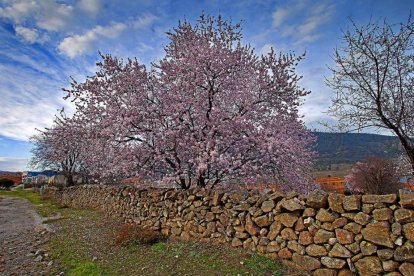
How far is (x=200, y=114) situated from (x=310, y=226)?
17.7 ft

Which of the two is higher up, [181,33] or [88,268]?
[181,33]

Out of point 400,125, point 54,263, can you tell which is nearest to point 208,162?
point 54,263

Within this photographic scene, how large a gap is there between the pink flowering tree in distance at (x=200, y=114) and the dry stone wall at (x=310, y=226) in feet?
4.50

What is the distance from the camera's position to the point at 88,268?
25.0 ft

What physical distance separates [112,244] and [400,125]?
974 centimetres

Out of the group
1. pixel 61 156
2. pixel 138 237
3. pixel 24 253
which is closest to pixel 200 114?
pixel 138 237

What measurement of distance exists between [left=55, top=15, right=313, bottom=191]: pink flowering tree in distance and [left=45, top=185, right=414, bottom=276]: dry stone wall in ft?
4.50

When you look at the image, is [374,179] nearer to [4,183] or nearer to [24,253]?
[24,253]

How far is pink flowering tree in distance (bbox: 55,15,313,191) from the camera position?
10.1 meters

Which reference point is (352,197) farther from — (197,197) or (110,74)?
(110,74)

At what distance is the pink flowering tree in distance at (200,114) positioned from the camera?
33.0 ft

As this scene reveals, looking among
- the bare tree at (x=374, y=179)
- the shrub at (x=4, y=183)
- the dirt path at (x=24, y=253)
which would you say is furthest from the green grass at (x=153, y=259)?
the shrub at (x=4, y=183)

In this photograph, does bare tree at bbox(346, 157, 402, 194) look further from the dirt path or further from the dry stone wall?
the dirt path

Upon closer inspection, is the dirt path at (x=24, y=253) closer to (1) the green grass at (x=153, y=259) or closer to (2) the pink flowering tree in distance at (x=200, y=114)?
(1) the green grass at (x=153, y=259)
